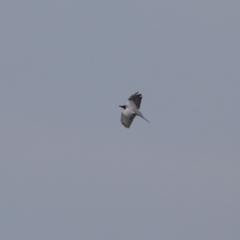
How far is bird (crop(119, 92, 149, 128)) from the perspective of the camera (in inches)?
2272

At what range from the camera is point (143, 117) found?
60062 millimetres

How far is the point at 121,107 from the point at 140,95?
300 cm

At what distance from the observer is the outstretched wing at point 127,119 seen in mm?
56769

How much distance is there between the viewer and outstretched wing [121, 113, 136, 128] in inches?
2235

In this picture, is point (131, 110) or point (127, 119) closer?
point (127, 119)

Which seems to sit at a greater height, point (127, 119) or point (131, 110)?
point (131, 110)

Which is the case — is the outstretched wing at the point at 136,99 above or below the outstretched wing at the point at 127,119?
above

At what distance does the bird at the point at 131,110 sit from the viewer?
5772 cm

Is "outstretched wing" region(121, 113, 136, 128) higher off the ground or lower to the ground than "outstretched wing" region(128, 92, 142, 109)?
lower

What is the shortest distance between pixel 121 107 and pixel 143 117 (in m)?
3.45

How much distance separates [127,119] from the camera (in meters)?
58.1

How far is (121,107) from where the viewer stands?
62.1m

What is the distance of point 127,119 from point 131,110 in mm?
2983
